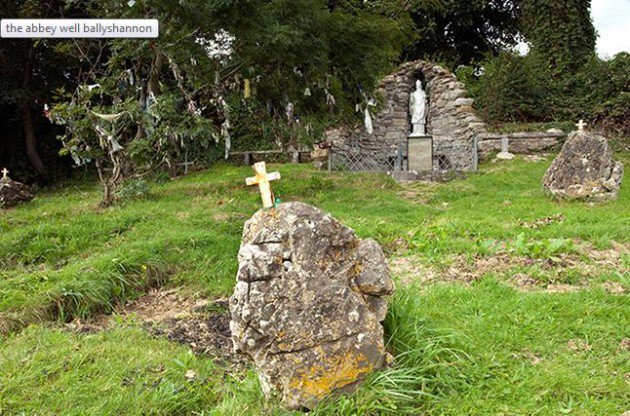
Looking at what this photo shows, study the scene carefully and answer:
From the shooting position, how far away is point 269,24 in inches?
312

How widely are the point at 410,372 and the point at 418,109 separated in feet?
48.1

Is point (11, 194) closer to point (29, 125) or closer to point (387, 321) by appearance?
point (29, 125)

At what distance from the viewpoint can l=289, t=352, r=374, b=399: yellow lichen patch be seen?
106 inches

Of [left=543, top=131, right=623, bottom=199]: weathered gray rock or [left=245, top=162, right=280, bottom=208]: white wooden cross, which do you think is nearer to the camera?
[left=245, top=162, right=280, bottom=208]: white wooden cross

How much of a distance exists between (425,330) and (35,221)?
7.19 meters

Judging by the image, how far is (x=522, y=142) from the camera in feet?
48.0

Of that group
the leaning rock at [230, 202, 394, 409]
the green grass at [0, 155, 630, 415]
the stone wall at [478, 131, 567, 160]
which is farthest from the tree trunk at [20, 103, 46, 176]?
the leaning rock at [230, 202, 394, 409]

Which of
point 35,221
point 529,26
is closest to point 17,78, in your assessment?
point 35,221

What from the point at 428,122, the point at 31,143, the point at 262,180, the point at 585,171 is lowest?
the point at 585,171

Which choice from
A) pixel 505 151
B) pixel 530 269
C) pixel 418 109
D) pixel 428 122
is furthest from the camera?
pixel 428 122

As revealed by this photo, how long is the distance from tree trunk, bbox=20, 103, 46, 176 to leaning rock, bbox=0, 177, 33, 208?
5.01m

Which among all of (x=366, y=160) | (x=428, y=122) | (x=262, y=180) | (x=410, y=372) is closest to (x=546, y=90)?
(x=428, y=122)

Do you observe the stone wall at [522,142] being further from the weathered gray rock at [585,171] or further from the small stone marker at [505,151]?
the weathered gray rock at [585,171]

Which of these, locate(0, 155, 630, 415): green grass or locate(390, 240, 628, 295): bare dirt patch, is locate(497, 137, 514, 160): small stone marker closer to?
locate(0, 155, 630, 415): green grass
